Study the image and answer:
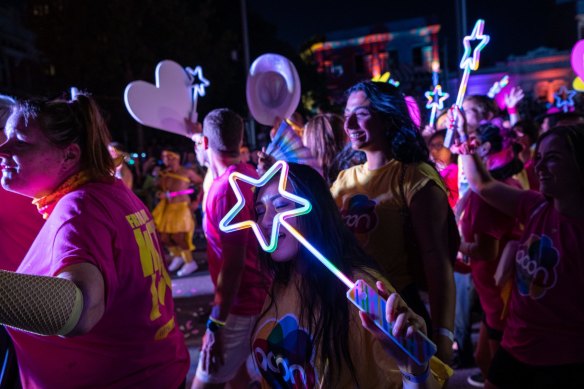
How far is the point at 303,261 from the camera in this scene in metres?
1.67

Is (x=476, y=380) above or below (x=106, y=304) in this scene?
below

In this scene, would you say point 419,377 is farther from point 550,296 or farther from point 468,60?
point 468,60

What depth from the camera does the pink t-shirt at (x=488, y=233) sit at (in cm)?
328

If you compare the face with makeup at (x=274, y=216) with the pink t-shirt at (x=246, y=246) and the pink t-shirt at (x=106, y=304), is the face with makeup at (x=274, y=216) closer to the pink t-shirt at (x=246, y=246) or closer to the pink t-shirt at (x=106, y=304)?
the pink t-shirt at (x=106, y=304)

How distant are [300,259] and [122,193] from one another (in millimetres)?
760

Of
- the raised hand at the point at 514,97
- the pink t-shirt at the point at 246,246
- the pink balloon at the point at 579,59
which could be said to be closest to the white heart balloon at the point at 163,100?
the pink t-shirt at the point at 246,246

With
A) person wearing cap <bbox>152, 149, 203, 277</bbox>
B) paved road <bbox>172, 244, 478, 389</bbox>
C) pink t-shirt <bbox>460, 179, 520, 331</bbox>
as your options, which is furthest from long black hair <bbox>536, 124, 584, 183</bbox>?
person wearing cap <bbox>152, 149, 203, 277</bbox>

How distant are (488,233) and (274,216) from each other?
222cm

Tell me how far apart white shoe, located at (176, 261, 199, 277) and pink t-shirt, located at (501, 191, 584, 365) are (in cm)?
600

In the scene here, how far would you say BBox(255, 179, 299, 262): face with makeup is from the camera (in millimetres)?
1581

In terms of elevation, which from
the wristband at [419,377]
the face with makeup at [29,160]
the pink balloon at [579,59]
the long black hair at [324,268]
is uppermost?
the pink balloon at [579,59]

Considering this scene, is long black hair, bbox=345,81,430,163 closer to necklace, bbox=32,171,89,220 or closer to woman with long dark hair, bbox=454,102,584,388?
woman with long dark hair, bbox=454,102,584,388

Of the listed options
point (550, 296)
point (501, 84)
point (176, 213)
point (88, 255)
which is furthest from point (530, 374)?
point (176, 213)

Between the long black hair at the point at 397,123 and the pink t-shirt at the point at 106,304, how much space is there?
120 centimetres
